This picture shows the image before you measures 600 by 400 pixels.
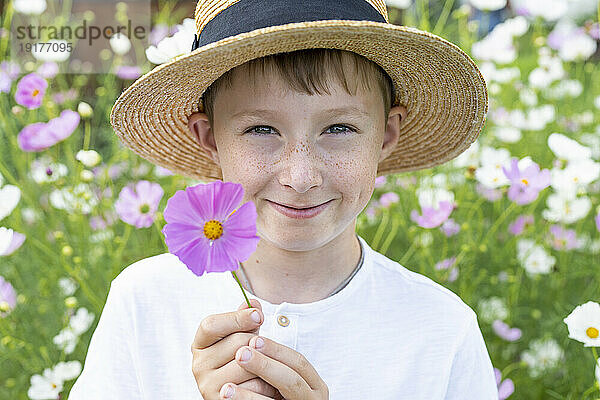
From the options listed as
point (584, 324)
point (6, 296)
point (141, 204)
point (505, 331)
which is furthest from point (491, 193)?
point (6, 296)

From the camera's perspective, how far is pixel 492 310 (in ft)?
4.77

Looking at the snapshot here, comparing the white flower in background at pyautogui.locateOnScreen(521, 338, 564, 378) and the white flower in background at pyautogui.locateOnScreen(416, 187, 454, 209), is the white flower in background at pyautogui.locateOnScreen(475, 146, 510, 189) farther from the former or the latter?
the white flower in background at pyautogui.locateOnScreen(521, 338, 564, 378)

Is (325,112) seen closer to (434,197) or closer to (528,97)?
(434,197)

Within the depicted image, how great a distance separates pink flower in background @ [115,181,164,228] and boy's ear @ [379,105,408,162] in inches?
16.8

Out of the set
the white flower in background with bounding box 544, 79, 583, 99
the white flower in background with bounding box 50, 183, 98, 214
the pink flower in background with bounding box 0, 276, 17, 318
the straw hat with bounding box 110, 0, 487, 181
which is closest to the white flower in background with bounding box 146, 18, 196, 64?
the straw hat with bounding box 110, 0, 487, 181

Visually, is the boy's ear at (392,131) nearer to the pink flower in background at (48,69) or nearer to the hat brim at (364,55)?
the hat brim at (364,55)

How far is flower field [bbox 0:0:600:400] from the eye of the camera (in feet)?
4.21

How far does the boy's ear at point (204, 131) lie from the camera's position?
0.94 meters

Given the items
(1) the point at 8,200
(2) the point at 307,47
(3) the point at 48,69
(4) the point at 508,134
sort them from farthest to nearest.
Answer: (4) the point at 508,134, (3) the point at 48,69, (1) the point at 8,200, (2) the point at 307,47

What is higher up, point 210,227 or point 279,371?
point 210,227

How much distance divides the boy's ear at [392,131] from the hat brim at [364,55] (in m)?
0.02

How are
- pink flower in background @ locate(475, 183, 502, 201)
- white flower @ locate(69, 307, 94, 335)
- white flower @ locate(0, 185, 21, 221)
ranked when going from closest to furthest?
white flower @ locate(0, 185, 21, 221)
white flower @ locate(69, 307, 94, 335)
pink flower in background @ locate(475, 183, 502, 201)

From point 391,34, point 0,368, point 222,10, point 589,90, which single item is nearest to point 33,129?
point 0,368

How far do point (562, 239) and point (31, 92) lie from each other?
3.45 feet
